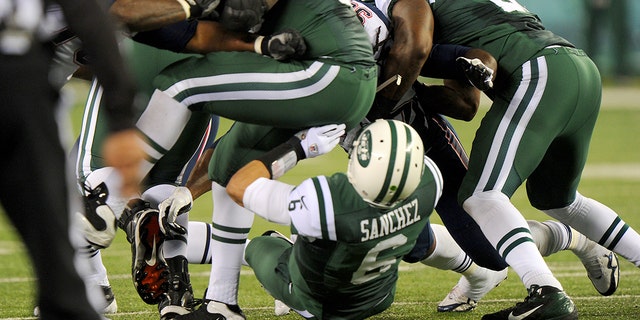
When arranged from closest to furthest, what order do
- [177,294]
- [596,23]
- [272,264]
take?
[272,264], [177,294], [596,23]

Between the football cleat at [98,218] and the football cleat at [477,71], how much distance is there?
1.42 m

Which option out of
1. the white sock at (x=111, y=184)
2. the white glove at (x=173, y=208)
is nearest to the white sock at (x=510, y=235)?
the white glove at (x=173, y=208)

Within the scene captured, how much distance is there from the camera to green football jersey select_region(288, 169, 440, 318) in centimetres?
335

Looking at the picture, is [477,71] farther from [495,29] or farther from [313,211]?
[313,211]

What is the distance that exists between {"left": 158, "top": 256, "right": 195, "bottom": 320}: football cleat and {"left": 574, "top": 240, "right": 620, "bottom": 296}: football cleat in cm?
178

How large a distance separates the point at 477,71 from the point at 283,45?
32.7 inches


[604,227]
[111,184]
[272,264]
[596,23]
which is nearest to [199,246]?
[272,264]

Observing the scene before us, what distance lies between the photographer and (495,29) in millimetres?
4172

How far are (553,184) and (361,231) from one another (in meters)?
1.28

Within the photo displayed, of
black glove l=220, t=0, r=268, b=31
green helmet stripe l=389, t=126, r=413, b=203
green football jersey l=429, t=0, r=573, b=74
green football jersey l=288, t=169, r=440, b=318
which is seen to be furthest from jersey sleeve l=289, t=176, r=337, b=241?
green football jersey l=429, t=0, r=573, b=74

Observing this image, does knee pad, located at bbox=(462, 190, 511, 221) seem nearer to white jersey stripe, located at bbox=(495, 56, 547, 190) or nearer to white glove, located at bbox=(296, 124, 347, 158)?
white jersey stripe, located at bbox=(495, 56, 547, 190)

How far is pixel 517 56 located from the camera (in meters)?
4.09

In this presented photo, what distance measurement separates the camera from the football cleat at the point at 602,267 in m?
4.55

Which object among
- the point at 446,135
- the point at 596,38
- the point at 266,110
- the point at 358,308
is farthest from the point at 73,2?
the point at 596,38
